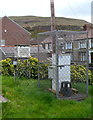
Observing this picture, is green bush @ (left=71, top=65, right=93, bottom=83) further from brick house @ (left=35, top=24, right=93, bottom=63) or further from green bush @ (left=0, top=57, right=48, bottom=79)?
green bush @ (left=0, top=57, right=48, bottom=79)

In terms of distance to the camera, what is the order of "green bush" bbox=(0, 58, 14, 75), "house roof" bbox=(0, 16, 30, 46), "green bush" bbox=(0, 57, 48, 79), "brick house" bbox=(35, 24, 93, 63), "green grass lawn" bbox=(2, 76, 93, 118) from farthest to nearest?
"house roof" bbox=(0, 16, 30, 46)
"green bush" bbox=(0, 58, 14, 75)
"brick house" bbox=(35, 24, 93, 63)
"green bush" bbox=(0, 57, 48, 79)
"green grass lawn" bbox=(2, 76, 93, 118)

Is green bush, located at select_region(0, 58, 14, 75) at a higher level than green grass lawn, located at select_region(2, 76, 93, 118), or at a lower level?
higher

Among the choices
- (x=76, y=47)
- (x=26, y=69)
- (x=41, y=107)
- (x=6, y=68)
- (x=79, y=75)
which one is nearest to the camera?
(x=41, y=107)

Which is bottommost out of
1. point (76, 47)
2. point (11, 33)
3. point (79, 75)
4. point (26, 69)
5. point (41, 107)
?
point (41, 107)

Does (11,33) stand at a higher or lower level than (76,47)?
higher

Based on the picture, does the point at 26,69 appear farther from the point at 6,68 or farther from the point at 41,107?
the point at 41,107

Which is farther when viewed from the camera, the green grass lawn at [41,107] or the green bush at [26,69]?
the green bush at [26,69]

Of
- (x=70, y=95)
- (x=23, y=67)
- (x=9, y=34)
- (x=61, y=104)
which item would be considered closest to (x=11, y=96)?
(x=61, y=104)

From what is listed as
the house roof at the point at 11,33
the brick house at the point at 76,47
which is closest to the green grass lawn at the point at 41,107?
the brick house at the point at 76,47

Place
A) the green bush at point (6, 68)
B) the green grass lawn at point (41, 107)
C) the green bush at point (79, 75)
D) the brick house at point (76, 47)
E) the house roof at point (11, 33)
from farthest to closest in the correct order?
the house roof at point (11, 33)
the green bush at point (6, 68)
the brick house at point (76, 47)
the green bush at point (79, 75)
the green grass lawn at point (41, 107)

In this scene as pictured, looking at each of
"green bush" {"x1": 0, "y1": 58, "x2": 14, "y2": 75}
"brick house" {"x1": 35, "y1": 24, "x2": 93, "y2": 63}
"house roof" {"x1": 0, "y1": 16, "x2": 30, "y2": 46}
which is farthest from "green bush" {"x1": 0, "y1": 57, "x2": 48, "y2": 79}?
"house roof" {"x1": 0, "y1": 16, "x2": 30, "y2": 46}

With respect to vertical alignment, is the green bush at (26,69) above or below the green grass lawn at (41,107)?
above

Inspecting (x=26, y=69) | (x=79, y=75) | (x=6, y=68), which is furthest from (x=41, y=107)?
(x=6, y=68)

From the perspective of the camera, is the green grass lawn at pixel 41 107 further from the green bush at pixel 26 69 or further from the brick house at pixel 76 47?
the green bush at pixel 26 69
